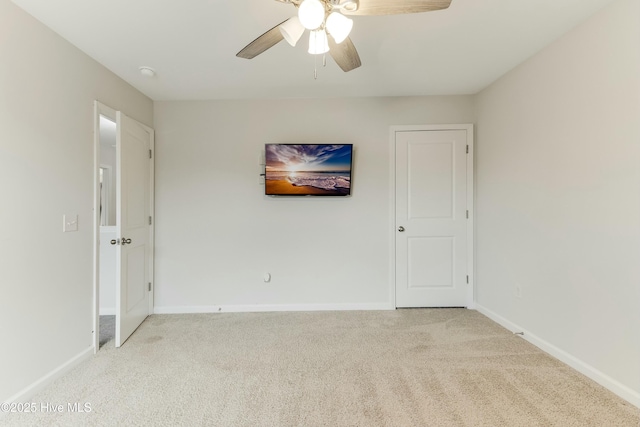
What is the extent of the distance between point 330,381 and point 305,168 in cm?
200

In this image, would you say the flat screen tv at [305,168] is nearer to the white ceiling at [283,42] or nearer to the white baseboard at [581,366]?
the white ceiling at [283,42]

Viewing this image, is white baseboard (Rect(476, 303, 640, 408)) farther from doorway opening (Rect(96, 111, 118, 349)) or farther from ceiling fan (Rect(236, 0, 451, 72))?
doorway opening (Rect(96, 111, 118, 349))

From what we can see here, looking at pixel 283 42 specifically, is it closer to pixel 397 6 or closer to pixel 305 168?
pixel 397 6

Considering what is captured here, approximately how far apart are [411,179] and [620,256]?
1.76 metres

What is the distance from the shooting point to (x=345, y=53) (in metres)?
1.60

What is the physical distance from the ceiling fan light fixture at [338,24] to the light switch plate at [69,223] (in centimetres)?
220

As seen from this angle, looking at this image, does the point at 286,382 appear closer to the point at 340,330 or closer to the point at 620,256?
the point at 340,330

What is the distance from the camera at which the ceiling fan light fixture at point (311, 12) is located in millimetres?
1133

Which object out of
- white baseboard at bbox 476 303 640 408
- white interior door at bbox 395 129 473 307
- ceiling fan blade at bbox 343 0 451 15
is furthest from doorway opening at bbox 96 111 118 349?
white baseboard at bbox 476 303 640 408

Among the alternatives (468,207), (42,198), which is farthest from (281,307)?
(468,207)

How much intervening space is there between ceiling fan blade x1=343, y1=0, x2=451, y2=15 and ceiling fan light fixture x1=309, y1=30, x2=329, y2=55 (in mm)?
180

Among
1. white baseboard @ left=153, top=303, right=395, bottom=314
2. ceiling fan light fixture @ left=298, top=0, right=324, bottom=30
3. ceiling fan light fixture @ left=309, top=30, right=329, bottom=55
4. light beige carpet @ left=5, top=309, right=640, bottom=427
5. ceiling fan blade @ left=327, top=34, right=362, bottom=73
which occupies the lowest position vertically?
light beige carpet @ left=5, top=309, right=640, bottom=427

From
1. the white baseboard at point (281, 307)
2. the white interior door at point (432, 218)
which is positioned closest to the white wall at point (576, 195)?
the white interior door at point (432, 218)

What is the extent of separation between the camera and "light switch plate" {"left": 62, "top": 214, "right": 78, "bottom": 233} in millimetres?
1975
